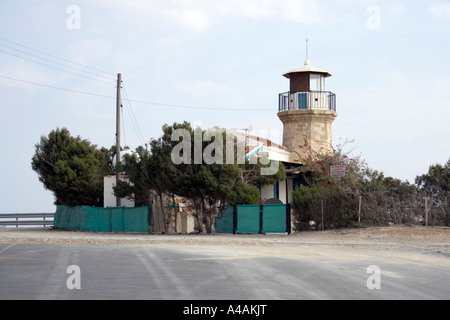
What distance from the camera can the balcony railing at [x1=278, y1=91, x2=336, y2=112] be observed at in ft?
125

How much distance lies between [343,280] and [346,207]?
50.3 ft

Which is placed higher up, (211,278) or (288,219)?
(288,219)

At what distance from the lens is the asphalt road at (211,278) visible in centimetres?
966

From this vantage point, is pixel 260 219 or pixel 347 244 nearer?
pixel 347 244

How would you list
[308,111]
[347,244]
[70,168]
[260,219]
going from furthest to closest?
[70,168], [308,111], [260,219], [347,244]

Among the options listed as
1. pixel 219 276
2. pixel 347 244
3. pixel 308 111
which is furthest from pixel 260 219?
pixel 219 276

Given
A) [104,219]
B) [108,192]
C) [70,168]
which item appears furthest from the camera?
[70,168]

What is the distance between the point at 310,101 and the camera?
1495 inches

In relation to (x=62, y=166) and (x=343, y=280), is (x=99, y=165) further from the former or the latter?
(x=343, y=280)

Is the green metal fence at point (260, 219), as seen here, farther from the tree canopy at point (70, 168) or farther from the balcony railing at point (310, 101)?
the tree canopy at point (70, 168)

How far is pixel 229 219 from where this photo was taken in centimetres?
2978

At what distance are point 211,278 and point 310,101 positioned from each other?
27.8m

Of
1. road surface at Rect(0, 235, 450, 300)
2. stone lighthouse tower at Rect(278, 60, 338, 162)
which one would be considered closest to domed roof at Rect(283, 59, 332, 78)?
stone lighthouse tower at Rect(278, 60, 338, 162)

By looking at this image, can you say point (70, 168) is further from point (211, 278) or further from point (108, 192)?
point (211, 278)
